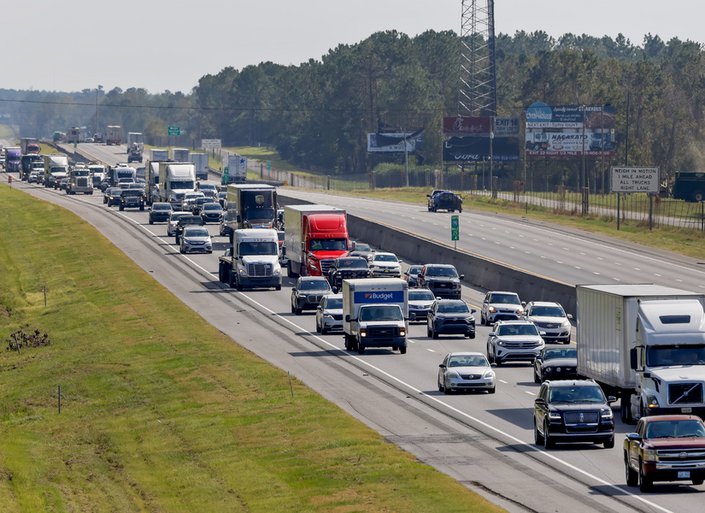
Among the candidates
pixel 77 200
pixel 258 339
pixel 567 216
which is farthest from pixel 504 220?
pixel 258 339

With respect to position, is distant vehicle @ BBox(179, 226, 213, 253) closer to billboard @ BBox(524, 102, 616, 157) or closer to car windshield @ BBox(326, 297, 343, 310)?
car windshield @ BBox(326, 297, 343, 310)

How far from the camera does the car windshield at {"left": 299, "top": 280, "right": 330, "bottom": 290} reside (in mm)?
→ 68875

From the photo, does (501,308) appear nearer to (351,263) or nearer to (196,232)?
(351,263)

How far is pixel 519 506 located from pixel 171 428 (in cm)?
1645

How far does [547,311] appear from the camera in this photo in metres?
59.5

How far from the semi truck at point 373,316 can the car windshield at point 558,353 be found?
31.5ft

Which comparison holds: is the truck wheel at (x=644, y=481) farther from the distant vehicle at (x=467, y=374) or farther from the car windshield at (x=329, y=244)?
the car windshield at (x=329, y=244)

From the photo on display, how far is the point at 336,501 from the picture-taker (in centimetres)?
2995

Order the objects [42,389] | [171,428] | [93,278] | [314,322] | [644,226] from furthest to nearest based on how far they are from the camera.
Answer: [644,226] < [93,278] < [314,322] < [42,389] < [171,428]

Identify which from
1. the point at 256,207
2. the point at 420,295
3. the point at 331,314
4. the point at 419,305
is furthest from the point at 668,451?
the point at 256,207

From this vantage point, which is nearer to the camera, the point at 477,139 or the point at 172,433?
the point at 172,433

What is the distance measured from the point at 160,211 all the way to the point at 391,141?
81.4 metres

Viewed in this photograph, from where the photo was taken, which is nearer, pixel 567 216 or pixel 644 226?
pixel 644 226

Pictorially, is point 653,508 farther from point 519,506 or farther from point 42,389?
point 42,389
